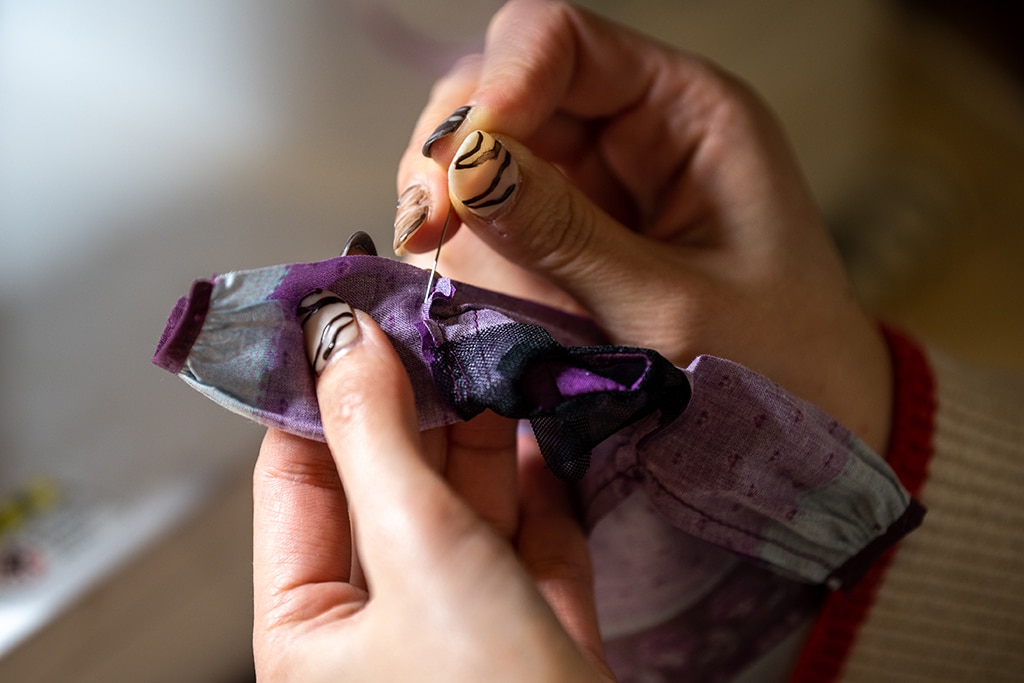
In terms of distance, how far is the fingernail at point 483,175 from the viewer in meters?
0.45

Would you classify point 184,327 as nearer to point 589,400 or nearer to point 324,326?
point 324,326

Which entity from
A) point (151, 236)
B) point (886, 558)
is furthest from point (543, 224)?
point (151, 236)

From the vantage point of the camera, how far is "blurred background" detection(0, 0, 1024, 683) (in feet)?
2.35

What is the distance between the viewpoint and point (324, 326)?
1.35 feet

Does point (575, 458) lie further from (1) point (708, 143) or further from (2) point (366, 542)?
(1) point (708, 143)

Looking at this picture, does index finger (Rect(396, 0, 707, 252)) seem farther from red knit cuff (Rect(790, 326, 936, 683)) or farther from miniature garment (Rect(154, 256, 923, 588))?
red knit cuff (Rect(790, 326, 936, 683))

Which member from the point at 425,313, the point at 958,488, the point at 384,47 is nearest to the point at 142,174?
the point at 384,47

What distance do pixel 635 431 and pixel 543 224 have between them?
0.13 m

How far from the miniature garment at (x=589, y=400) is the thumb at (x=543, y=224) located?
3cm

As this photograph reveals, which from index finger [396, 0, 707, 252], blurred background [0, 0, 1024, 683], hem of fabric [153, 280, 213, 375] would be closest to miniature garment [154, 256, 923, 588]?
hem of fabric [153, 280, 213, 375]

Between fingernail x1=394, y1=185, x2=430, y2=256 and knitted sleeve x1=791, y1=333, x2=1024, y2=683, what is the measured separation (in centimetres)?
40

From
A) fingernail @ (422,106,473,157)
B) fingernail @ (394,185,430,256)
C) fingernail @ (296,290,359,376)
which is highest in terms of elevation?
fingernail @ (422,106,473,157)

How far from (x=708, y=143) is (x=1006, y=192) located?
0.97 metres

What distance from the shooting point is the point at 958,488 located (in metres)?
0.63
